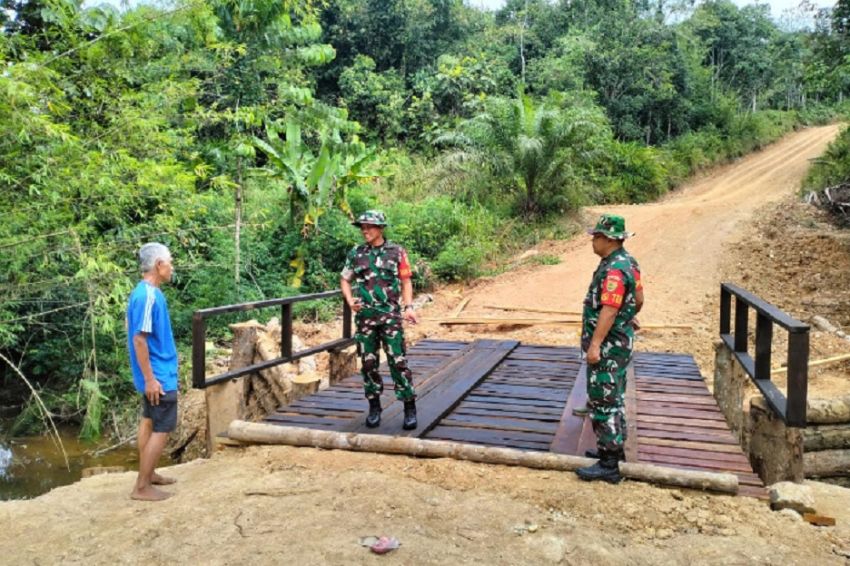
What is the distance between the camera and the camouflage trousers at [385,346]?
4863mm

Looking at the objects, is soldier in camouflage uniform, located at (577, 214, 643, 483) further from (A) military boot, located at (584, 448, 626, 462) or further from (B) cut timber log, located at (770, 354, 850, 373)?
(B) cut timber log, located at (770, 354, 850, 373)

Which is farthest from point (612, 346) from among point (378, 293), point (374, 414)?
point (374, 414)

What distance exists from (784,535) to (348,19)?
25004 mm

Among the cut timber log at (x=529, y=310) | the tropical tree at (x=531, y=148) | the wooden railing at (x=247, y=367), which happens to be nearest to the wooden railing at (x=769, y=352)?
the wooden railing at (x=247, y=367)

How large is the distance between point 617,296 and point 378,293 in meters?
1.74

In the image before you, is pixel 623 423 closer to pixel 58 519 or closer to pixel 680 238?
pixel 58 519

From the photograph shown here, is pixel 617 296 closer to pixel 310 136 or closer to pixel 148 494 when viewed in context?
pixel 148 494

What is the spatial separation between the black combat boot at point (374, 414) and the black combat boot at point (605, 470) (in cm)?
164

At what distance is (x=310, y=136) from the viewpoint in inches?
738

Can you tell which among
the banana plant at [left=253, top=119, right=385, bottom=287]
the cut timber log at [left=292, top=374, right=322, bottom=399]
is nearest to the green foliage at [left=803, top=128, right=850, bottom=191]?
the banana plant at [left=253, top=119, right=385, bottom=287]

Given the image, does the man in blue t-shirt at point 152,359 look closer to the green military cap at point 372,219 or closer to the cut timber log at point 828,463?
the green military cap at point 372,219

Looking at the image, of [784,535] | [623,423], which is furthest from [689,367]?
[784,535]

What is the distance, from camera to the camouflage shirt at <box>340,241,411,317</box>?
4.84m

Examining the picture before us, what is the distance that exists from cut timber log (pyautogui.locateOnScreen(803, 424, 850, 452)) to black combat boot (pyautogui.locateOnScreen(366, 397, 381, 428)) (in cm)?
373
